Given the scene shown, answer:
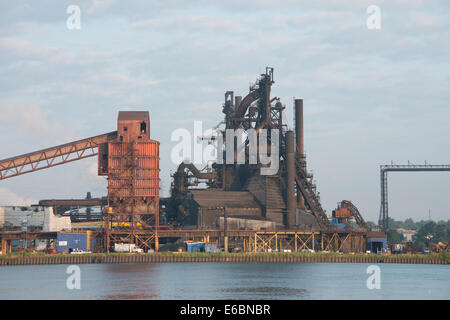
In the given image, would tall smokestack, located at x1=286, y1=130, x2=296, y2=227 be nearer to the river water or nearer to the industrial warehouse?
the industrial warehouse

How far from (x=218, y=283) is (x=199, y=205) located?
50.4m

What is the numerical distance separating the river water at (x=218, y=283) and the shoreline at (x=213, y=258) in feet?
24.2

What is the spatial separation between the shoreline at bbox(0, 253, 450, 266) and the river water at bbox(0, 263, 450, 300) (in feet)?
24.2

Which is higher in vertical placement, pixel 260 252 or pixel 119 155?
pixel 119 155

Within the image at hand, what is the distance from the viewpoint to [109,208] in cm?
12031

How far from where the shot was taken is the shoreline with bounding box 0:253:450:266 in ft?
367

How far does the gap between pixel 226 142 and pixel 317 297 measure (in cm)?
8174

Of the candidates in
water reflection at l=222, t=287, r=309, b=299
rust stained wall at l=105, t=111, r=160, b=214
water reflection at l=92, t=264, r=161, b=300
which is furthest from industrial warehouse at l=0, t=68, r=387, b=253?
water reflection at l=222, t=287, r=309, b=299

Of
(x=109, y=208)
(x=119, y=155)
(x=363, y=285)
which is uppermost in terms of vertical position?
(x=119, y=155)

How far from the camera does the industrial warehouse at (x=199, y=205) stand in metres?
121

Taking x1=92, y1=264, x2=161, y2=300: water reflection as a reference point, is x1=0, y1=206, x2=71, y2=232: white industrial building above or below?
above

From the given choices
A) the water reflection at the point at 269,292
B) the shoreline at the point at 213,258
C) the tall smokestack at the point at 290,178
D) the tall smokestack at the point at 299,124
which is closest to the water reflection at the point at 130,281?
the shoreline at the point at 213,258
